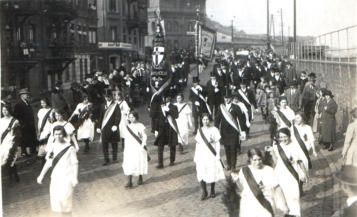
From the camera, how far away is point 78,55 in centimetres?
3788

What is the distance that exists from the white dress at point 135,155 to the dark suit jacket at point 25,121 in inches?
137

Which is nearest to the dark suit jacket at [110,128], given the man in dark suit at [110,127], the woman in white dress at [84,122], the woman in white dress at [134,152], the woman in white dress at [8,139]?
the man in dark suit at [110,127]

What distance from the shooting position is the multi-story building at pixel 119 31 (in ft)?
151

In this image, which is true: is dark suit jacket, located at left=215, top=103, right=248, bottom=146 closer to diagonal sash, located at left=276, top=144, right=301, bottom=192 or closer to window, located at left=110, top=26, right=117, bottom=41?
diagonal sash, located at left=276, top=144, right=301, bottom=192

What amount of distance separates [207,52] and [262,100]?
373 cm

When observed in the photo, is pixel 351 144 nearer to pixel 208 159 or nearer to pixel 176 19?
pixel 208 159

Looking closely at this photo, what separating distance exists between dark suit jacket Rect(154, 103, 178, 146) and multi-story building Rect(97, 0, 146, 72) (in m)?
32.8

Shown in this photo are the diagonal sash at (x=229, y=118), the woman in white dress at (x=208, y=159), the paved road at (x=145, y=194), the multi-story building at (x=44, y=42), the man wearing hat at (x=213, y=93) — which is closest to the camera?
the paved road at (x=145, y=194)

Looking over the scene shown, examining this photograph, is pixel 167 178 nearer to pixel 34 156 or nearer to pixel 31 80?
pixel 34 156

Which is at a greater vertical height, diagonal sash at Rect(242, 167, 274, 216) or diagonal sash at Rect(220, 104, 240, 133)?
diagonal sash at Rect(220, 104, 240, 133)

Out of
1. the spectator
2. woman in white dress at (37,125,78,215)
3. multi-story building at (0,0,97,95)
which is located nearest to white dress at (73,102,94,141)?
woman in white dress at (37,125,78,215)

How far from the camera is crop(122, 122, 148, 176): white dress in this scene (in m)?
9.89

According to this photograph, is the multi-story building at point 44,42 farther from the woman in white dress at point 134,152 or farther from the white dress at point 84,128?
the woman in white dress at point 134,152

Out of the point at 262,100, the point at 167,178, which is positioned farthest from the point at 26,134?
the point at 262,100
